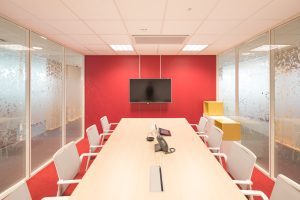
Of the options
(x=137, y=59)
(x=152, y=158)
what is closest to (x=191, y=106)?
(x=137, y=59)

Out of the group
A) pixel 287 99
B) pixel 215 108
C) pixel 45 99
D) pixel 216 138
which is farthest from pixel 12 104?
pixel 215 108

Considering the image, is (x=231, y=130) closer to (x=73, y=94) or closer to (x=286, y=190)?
(x=286, y=190)

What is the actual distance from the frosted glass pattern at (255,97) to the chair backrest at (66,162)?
3433 mm

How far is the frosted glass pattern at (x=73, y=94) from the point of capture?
578cm

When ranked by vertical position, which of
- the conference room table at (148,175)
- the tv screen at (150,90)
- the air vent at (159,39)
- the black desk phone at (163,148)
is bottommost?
the conference room table at (148,175)

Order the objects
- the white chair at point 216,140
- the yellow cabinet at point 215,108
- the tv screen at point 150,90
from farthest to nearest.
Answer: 1. the tv screen at point 150,90
2. the yellow cabinet at point 215,108
3. the white chair at point 216,140

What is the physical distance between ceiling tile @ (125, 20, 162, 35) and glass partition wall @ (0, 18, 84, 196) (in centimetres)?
181

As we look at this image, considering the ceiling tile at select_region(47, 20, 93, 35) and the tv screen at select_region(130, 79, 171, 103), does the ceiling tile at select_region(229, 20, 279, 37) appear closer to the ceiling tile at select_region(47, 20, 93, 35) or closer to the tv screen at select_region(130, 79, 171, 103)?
the ceiling tile at select_region(47, 20, 93, 35)

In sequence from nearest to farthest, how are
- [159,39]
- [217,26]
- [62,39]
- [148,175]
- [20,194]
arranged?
[20,194] < [148,175] < [217,26] < [159,39] < [62,39]

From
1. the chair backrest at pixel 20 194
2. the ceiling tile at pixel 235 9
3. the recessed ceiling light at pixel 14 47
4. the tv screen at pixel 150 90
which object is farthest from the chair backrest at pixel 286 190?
the tv screen at pixel 150 90

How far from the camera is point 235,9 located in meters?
2.79

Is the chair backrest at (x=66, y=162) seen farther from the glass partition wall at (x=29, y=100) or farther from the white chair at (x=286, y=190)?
the white chair at (x=286, y=190)

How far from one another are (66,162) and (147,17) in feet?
7.07

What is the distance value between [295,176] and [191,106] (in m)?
3.65
